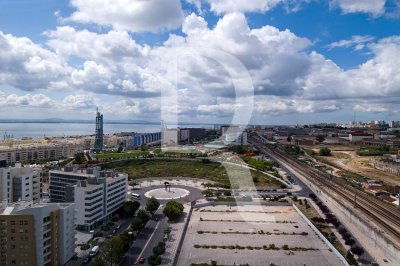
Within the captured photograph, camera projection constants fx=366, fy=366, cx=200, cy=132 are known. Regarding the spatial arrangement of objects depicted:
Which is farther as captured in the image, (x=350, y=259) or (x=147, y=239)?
(x=147, y=239)

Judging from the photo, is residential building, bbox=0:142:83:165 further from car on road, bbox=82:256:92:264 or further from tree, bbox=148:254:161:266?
tree, bbox=148:254:161:266

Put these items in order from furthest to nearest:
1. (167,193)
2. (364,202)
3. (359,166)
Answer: (359,166) → (167,193) → (364,202)

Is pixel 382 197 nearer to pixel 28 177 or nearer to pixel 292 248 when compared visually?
pixel 292 248

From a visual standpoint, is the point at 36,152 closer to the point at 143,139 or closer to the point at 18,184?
the point at 143,139

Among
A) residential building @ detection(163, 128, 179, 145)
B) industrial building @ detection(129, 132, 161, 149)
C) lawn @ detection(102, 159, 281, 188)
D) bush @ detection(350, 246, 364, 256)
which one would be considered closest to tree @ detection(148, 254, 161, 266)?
bush @ detection(350, 246, 364, 256)

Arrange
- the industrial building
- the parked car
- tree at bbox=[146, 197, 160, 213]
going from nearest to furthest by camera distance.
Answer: the parked car → tree at bbox=[146, 197, 160, 213] → the industrial building

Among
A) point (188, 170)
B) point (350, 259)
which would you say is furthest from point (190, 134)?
point (350, 259)
